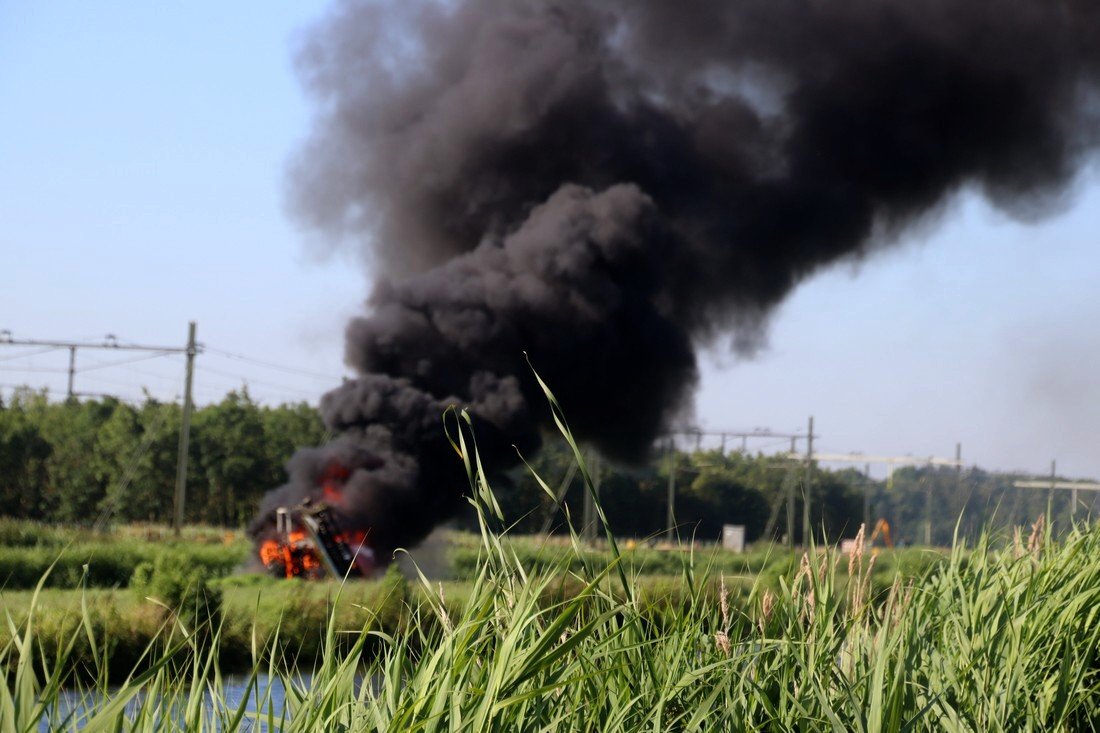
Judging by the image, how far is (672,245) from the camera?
27047mm

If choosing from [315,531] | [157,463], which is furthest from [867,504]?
[157,463]

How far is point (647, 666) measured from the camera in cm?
326

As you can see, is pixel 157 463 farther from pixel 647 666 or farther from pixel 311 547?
pixel 647 666

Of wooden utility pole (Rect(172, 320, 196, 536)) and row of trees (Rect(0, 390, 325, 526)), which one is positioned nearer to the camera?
wooden utility pole (Rect(172, 320, 196, 536))

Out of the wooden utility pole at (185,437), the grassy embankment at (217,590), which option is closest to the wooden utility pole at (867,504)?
the grassy embankment at (217,590)

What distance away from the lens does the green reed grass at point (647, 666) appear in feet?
7.94

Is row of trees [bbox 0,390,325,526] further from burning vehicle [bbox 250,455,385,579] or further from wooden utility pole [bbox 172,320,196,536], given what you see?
burning vehicle [bbox 250,455,385,579]

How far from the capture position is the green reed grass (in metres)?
2.42

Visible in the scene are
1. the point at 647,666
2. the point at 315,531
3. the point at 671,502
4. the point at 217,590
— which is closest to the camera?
the point at 647,666

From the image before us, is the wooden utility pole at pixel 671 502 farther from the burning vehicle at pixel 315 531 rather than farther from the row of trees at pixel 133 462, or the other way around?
the row of trees at pixel 133 462

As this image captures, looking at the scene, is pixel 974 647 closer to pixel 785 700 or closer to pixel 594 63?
pixel 785 700

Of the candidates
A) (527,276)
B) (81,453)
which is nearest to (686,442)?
(527,276)

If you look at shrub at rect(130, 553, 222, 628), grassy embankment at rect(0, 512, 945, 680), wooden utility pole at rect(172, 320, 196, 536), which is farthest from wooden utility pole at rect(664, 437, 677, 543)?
wooden utility pole at rect(172, 320, 196, 536)

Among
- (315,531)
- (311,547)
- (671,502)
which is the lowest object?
(311,547)
